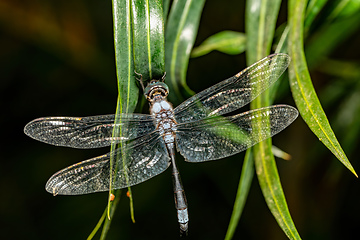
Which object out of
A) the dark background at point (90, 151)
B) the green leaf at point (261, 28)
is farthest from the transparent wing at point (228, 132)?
the dark background at point (90, 151)

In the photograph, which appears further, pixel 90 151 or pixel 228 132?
pixel 90 151

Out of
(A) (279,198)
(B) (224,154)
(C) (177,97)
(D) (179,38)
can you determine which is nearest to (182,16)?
(D) (179,38)

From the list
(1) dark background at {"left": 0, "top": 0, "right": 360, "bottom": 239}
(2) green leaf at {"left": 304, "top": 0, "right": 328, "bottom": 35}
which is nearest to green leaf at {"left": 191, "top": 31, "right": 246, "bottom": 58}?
(2) green leaf at {"left": 304, "top": 0, "right": 328, "bottom": 35}

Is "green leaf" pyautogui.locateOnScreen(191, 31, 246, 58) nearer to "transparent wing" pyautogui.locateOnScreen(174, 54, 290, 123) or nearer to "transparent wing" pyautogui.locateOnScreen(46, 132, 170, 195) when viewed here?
"transparent wing" pyautogui.locateOnScreen(174, 54, 290, 123)

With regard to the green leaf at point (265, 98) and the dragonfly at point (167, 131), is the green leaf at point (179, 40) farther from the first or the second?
the green leaf at point (265, 98)

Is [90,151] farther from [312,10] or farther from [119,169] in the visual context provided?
[312,10]

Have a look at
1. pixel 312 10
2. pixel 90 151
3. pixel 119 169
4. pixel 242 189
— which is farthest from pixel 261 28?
pixel 90 151
